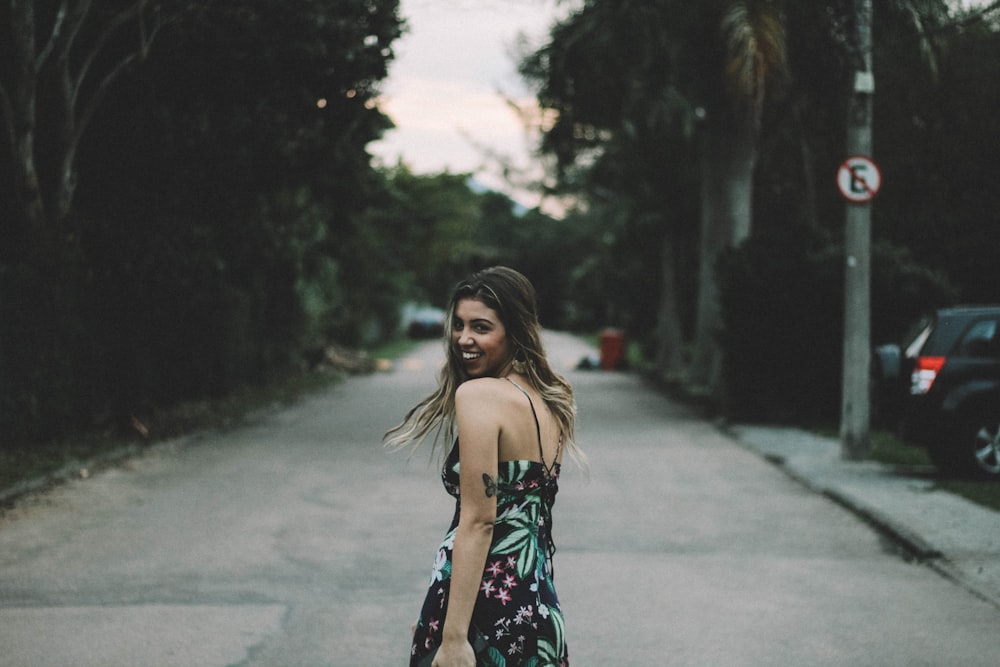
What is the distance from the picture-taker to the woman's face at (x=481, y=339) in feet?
10.5

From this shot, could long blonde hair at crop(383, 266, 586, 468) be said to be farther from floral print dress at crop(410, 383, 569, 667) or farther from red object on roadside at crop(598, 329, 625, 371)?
red object on roadside at crop(598, 329, 625, 371)

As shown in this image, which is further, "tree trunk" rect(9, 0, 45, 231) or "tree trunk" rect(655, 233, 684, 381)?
"tree trunk" rect(655, 233, 684, 381)

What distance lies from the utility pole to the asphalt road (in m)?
1.16

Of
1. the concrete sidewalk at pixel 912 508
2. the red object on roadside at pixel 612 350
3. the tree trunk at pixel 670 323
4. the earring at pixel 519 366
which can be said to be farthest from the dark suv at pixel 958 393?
the red object on roadside at pixel 612 350

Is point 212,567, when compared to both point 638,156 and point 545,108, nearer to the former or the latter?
point 545,108

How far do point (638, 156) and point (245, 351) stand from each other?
1016 cm

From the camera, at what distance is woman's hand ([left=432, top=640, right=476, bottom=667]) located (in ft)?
9.82

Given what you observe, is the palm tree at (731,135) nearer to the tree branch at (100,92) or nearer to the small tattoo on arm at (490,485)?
the tree branch at (100,92)

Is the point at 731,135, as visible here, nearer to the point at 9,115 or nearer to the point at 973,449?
the point at 973,449

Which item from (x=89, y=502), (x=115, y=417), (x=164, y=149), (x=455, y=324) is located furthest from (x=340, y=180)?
(x=455, y=324)

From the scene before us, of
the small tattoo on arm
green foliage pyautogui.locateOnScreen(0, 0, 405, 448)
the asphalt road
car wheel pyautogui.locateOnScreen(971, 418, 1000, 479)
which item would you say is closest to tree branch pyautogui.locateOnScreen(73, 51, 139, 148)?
green foliage pyautogui.locateOnScreen(0, 0, 405, 448)

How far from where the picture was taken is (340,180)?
61.4 ft

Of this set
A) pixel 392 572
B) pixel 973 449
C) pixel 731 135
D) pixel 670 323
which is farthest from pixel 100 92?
pixel 670 323

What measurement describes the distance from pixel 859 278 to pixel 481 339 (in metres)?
11.4
